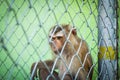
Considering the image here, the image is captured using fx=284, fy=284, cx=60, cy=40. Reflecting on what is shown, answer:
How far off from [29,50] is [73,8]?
Result: 72 cm

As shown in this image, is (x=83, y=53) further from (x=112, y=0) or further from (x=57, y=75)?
(x=112, y=0)

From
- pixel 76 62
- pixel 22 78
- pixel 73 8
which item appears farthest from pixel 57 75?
pixel 73 8

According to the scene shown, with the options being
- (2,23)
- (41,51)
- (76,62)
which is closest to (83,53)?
(76,62)

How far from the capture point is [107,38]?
2.14 m

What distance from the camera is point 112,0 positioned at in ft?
7.10

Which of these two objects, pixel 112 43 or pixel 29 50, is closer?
pixel 112 43

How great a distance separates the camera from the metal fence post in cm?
213

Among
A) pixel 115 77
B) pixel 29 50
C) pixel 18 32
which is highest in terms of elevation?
pixel 18 32

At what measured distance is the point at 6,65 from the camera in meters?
3.27

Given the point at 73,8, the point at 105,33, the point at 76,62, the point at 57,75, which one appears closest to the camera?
the point at 105,33

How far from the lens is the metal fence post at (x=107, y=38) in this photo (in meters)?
2.13

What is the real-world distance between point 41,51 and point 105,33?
1276mm

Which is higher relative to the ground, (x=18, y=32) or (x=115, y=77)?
(x=18, y=32)

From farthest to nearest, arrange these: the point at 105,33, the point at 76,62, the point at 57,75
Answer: the point at 57,75 < the point at 76,62 < the point at 105,33
